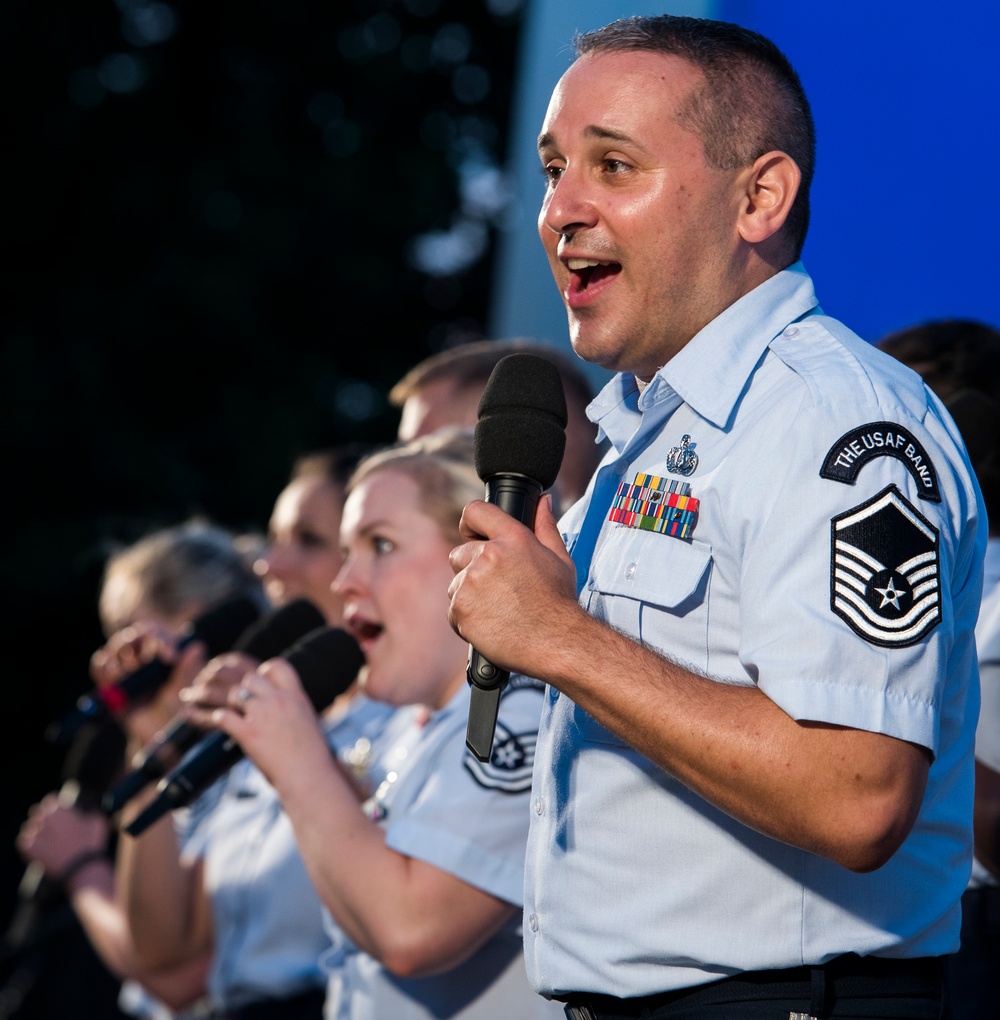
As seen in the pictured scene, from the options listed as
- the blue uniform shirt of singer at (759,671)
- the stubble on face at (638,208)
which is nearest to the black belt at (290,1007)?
the blue uniform shirt of singer at (759,671)

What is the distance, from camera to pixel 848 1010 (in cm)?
154

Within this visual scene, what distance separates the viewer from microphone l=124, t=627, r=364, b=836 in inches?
104

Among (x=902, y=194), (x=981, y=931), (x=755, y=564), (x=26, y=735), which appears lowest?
(x=26, y=735)

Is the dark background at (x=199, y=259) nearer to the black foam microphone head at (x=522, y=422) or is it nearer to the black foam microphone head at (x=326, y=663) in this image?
the black foam microphone head at (x=326, y=663)

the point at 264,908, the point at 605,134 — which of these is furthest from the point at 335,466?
the point at 605,134

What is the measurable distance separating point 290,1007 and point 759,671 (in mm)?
2418

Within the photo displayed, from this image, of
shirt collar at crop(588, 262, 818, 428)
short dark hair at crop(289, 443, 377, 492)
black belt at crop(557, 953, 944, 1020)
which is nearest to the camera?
black belt at crop(557, 953, 944, 1020)

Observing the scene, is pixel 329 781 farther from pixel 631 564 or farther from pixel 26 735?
pixel 26 735

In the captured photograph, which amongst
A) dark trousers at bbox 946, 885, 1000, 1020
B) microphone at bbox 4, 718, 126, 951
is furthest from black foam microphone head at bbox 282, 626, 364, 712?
microphone at bbox 4, 718, 126, 951

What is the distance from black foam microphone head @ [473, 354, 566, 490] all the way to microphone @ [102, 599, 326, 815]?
1352mm

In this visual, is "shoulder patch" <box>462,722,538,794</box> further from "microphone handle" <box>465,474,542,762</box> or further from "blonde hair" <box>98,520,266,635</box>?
"blonde hair" <box>98,520,266,635</box>

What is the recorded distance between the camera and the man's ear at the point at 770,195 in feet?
5.85

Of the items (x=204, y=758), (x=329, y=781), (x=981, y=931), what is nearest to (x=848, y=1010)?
(x=981, y=931)

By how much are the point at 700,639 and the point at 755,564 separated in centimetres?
14
